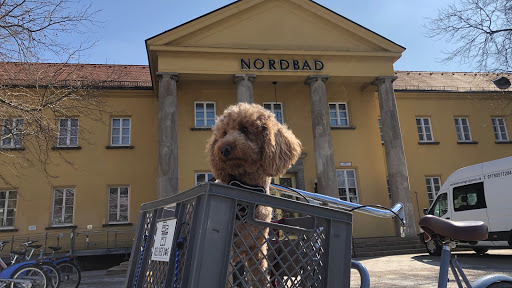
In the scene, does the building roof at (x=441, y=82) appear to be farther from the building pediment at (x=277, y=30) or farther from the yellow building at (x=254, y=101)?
the building pediment at (x=277, y=30)

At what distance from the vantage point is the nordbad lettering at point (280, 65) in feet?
53.1

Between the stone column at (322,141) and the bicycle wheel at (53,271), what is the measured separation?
10029 millimetres

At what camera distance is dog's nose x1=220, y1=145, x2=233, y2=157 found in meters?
2.18

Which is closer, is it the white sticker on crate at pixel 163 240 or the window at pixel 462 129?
the white sticker on crate at pixel 163 240

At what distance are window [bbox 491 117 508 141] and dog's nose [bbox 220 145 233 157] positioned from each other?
23.0 meters

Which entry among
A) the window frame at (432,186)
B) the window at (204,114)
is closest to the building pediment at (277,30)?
the window at (204,114)

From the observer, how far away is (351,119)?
18.6 metres

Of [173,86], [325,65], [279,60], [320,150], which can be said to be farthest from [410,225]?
[173,86]

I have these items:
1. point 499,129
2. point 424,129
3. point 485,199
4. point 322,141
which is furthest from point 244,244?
point 499,129

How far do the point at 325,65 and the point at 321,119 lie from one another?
→ 8.88ft

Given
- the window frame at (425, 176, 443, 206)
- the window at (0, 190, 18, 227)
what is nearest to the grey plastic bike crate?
the window at (0, 190, 18, 227)

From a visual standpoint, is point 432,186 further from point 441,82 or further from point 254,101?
point 254,101

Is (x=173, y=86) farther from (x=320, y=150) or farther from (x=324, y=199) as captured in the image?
(x=324, y=199)

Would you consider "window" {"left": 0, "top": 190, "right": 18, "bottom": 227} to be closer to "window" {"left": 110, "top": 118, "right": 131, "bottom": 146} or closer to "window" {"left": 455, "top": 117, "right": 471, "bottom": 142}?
"window" {"left": 110, "top": 118, "right": 131, "bottom": 146}
